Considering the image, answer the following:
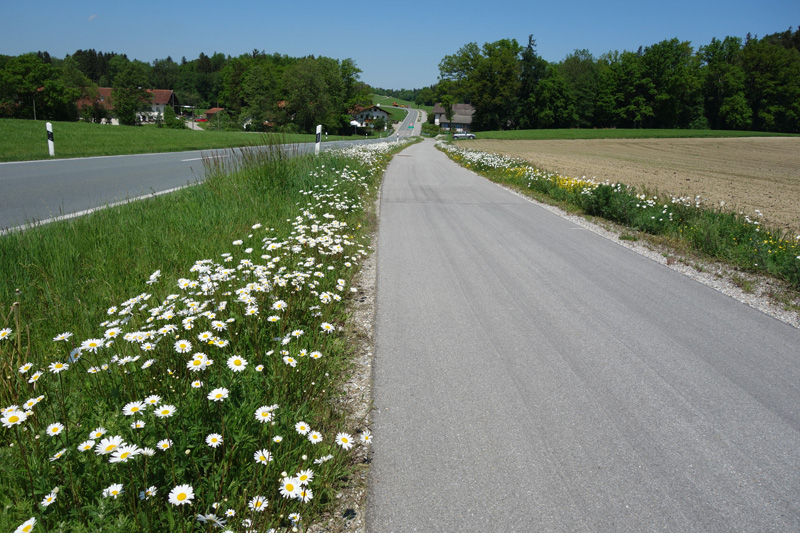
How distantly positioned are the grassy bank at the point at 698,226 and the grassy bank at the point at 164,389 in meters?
5.81

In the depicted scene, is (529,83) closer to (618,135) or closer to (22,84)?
(618,135)

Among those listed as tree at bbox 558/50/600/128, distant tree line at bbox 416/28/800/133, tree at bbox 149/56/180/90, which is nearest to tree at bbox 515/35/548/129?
distant tree line at bbox 416/28/800/133

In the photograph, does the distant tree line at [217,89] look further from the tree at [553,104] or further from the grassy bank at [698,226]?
the grassy bank at [698,226]

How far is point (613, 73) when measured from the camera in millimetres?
95750

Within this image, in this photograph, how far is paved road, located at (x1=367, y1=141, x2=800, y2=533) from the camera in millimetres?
2348

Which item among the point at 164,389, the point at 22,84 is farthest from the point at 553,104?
the point at 164,389

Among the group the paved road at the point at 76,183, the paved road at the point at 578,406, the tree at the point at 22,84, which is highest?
the tree at the point at 22,84

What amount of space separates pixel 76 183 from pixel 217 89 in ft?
498

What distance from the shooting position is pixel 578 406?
10.6 ft

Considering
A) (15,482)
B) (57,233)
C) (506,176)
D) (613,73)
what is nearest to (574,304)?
(15,482)

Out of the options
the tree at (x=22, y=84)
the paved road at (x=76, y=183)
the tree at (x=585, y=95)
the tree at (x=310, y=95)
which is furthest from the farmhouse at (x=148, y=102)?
the tree at (x=585, y=95)

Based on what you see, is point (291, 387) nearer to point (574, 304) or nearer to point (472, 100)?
point (574, 304)

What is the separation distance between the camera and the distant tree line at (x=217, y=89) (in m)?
57.1

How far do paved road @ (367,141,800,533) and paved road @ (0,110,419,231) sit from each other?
18.3 ft
